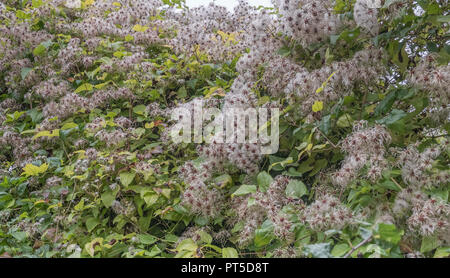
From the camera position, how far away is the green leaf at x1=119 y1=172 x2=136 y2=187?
2.53 m

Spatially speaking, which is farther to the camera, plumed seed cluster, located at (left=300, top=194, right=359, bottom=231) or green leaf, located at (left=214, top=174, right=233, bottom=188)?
green leaf, located at (left=214, top=174, right=233, bottom=188)

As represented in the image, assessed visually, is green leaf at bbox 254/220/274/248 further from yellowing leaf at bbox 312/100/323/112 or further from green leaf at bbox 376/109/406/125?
green leaf at bbox 376/109/406/125

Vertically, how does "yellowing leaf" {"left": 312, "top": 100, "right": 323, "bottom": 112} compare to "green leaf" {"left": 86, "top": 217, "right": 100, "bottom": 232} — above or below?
above

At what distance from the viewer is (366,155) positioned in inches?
75.8

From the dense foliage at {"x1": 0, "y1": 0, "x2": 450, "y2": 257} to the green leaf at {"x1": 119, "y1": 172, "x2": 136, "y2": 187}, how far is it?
0.6 inches

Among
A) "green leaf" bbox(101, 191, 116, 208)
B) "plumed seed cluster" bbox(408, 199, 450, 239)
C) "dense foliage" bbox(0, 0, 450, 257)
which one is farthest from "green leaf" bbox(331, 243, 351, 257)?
"green leaf" bbox(101, 191, 116, 208)

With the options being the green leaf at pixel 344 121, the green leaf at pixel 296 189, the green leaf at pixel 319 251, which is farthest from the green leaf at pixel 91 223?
the green leaf at pixel 344 121

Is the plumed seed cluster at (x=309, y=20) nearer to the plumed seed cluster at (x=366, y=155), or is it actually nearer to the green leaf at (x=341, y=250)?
the plumed seed cluster at (x=366, y=155)

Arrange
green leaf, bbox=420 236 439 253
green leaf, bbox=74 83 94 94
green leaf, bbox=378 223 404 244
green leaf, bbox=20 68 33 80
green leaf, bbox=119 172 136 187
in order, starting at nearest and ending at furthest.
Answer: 1. green leaf, bbox=378 223 404 244
2. green leaf, bbox=420 236 439 253
3. green leaf, bbox=119 172 136 187
4. green leaf, bbox=74 83 94 94
5. green leaf, bbox=20 68 33 80

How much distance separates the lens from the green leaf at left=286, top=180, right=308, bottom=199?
2.16 m

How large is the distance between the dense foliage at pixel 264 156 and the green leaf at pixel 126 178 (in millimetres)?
14

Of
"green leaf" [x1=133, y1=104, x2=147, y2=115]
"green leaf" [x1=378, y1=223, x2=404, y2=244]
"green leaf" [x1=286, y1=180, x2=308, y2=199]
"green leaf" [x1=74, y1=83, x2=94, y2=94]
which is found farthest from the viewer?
"green leaf" [x1=74, y1=83, x2=94, y2=94]

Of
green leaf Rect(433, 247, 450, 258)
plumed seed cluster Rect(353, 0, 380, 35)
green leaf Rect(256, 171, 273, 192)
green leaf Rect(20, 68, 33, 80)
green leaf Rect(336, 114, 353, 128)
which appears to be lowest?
green leaf Rect(433, 247, 450, 258)
